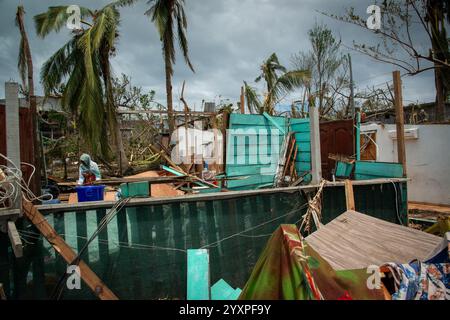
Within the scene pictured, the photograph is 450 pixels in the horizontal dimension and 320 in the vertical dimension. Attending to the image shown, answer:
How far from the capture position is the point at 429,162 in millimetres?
9680

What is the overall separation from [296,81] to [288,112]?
3.30 m

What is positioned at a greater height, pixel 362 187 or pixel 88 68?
pixel 88 68

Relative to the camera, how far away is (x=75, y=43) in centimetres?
1346

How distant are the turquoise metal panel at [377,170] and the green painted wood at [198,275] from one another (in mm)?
4419

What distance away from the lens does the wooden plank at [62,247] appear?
2.99 m

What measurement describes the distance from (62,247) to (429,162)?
11201 mm

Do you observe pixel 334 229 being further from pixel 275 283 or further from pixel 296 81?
pixel 296 81

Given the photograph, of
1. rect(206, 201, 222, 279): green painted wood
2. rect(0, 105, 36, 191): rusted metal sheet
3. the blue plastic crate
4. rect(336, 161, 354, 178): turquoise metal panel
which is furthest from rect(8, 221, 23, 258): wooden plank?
rect(336, 161, 354, 178): turquoise metal panel

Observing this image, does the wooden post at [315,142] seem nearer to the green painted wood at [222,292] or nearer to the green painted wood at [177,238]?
the green painted wood at [222,292]

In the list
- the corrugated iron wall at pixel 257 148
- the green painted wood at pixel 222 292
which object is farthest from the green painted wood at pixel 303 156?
the green painted wood at pixel 222 292

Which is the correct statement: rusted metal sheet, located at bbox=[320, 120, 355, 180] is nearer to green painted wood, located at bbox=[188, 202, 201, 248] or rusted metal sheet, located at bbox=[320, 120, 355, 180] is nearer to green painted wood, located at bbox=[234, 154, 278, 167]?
green painted wood, located at bbox=[234, 154, 278, 167]

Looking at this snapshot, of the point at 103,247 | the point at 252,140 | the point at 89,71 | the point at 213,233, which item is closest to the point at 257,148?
the point at 252,140

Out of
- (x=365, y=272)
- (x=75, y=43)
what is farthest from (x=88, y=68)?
(x=365, y=272)

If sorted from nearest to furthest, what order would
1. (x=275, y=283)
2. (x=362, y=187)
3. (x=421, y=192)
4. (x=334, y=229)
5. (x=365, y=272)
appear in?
1. (x=275, y=283)
2. (x=365, y=272)
3. (x=334, y=229)
4. (x=362, y=187)
5. (x=421, y=192)
